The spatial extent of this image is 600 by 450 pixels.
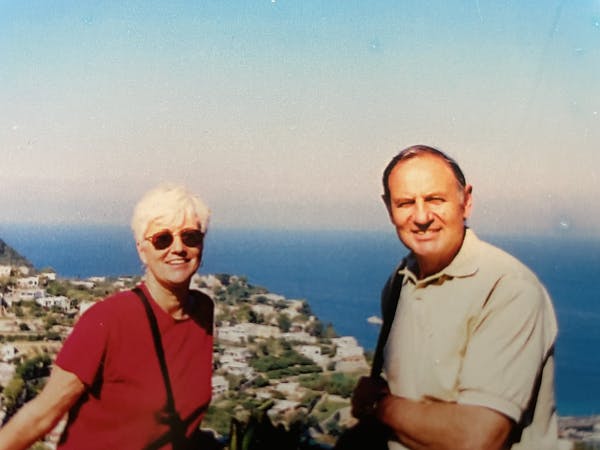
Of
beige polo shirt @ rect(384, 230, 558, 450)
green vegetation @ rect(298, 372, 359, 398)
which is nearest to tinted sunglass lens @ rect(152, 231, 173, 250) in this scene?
green vegetation @ rect(298, 372, 359, 398)

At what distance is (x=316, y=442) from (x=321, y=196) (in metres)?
0.86

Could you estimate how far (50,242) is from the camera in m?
2.80

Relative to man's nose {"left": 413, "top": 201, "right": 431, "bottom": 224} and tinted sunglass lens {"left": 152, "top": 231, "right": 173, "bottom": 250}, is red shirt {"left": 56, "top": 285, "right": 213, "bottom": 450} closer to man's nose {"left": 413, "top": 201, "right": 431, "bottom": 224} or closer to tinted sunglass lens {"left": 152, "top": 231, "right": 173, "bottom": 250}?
tinted sunglass lens {"left": 152, "top": 231, "right": 173, "bottom": 250}

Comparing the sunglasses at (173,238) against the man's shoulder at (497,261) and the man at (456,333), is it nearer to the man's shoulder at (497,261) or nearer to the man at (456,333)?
the man at (456,333)

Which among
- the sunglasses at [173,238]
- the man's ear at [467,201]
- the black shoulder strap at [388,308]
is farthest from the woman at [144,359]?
the man's ear at [467,201]

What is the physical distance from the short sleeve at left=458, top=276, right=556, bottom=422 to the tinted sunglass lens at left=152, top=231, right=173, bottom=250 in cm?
104

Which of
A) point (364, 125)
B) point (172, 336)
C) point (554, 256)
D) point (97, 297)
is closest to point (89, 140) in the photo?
point (97, 297)

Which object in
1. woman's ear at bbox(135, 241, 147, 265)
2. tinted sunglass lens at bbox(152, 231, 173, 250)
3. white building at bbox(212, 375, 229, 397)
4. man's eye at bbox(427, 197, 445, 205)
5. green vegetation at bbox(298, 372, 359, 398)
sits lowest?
white building at bbox(212, 375, 229, 397)

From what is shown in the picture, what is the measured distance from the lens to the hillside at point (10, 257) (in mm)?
2826

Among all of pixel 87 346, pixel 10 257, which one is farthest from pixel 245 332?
pixel 10 257

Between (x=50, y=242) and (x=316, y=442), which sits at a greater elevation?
(x=50, y=242)

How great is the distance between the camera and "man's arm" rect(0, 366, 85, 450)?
2.72 metres

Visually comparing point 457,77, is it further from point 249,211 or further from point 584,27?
point 249,211

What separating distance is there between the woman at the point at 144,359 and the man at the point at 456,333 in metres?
0.66
